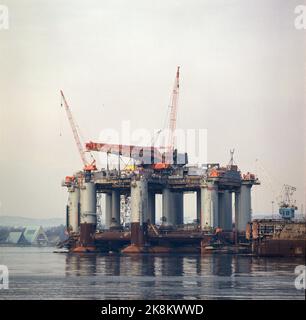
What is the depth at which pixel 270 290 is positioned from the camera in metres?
91.5

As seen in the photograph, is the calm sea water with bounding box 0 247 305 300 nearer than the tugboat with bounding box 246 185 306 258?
Yes

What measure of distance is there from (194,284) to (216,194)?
96.6 metres

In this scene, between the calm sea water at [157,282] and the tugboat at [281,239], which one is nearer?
the calm sea water at [157,282]

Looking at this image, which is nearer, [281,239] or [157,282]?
[157,282]
